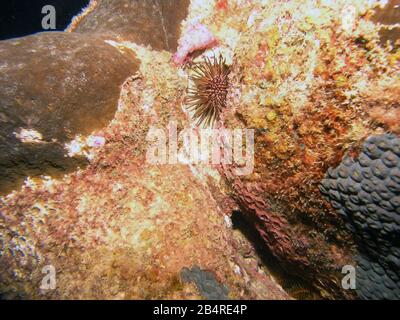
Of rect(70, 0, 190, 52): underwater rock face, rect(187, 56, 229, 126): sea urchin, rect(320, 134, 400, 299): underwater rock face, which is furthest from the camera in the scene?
rect(70, 0, 190, 52): underwater rock face

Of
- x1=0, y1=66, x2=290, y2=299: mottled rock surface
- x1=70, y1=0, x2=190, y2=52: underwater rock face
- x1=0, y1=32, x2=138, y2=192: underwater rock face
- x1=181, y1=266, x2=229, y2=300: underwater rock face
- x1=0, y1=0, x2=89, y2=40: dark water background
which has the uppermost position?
x1=0, y1=0, x2=89, y2=40: dark water background

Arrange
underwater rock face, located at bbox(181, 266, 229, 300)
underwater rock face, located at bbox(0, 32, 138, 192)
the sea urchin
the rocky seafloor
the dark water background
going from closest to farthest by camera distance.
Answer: the rocky seafloor < underwater rock face, located at bbox(181, 266, 229, 300) < underwater rock face, located at bbox(0, 32, 138, 192) < the sea urchin < the dark water background

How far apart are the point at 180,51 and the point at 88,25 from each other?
1.91m

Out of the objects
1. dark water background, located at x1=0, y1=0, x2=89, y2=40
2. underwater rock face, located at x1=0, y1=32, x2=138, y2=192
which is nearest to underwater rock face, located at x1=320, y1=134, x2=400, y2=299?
underwater rock face, located at x1=0, y1=32, x2=138, y2=192

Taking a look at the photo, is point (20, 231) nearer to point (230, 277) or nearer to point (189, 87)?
point (230, 277)

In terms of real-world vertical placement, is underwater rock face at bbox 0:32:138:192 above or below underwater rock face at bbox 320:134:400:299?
above

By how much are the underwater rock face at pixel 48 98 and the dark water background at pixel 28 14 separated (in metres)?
7.12

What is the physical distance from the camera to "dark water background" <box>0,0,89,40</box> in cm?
885

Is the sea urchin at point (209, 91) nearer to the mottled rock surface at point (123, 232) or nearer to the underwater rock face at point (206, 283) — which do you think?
the mottled rock surface at point (123, 232)

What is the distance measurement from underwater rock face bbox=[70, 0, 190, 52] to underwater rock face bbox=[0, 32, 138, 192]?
47.3 inches

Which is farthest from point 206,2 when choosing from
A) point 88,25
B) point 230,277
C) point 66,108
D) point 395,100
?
point 230,277

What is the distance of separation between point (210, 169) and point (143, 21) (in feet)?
9.42

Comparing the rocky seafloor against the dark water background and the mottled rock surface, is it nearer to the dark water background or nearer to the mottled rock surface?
the mottled rock surface

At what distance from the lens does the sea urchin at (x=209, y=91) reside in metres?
3.71
